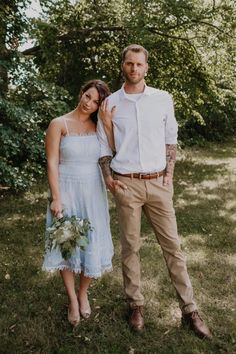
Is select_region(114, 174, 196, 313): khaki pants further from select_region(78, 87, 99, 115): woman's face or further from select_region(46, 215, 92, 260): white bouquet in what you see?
select_region(78, 87, 99, 115): woman's face

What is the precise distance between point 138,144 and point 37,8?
5.70 m

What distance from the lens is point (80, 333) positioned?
372 centimetres

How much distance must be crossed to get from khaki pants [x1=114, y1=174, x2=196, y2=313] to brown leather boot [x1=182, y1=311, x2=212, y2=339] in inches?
2.1

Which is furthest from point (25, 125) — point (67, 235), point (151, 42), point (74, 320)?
point (67, 235)

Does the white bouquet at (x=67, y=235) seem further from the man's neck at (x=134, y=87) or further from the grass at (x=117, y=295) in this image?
the man's neck at (x=134, y=87)

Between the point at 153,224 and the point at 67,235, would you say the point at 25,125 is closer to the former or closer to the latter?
the point at 153,224

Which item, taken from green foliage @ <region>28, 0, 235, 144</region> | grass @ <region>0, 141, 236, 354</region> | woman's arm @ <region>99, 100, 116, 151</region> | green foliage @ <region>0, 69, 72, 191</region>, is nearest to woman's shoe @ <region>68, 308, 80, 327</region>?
grass @ <region>0, 141, 236, 354</region>

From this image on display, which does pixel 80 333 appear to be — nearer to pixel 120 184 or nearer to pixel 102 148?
pixel 120 184

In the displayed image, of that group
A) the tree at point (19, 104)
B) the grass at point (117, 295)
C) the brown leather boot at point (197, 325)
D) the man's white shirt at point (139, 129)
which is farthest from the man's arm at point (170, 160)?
the tree at point (19, 104)

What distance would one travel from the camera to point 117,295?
14.4 feet

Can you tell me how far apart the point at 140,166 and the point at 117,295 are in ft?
5.28

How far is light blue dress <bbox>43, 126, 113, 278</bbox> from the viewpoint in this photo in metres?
3.50

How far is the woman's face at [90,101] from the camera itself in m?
3.51

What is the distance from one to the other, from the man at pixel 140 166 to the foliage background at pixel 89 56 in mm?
3957
